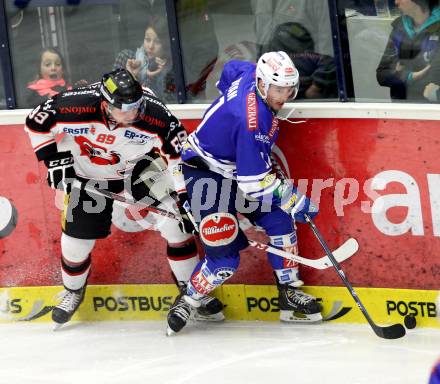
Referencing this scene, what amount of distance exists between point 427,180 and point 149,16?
1572 mm

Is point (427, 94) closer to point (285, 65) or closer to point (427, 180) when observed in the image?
point (427, 180)

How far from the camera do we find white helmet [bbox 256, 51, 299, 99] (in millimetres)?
4332

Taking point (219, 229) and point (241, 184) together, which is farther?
point (219, 229)

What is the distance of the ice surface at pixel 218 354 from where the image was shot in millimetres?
4211

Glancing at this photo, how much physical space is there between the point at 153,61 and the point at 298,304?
1388mm

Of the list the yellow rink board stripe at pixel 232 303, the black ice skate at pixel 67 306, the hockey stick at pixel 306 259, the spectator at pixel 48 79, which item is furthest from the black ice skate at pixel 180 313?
the spectator at pixel 48 79

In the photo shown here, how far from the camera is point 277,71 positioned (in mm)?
4336

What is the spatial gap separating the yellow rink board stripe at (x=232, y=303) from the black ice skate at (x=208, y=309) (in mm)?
72

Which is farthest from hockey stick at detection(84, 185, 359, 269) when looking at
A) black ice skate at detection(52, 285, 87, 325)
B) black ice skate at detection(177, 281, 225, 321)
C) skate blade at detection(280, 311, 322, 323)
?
black ice skate at detection(52, 285, 87, 325)

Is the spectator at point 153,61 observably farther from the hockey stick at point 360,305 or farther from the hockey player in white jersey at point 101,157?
the hockey stick at point 360,305

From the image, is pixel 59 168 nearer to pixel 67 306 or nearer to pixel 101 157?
pixel 101 157

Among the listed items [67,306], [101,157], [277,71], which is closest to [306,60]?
[277,71]

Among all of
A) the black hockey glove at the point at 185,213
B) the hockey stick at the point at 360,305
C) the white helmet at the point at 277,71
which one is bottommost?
the hockey stick at the point at 360,305

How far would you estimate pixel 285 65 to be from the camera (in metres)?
4.36
